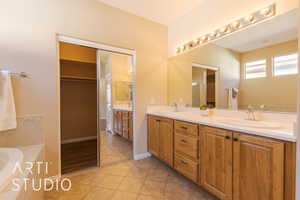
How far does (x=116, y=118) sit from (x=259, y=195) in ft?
8.31

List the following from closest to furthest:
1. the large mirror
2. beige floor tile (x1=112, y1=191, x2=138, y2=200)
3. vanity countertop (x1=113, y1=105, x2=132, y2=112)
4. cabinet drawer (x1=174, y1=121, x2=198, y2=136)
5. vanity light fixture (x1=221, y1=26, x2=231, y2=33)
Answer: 1. the large mirror
2. beige floor tile (x1=112, y1=191, x2=138, y2=200)
3. cabinet drawer (x1=174, y1=121, x2=198, y2=136)
4. vanity light fixture (x1=221, y1=26, x2=231, y2=33)
5. vanity countertop (x1=113, y1=105, x2=132, y2=112)

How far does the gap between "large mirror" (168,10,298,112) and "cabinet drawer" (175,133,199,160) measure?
75cm

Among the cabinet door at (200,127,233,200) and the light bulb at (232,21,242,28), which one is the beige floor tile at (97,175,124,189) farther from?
the light bulb at (232,21,242,28)

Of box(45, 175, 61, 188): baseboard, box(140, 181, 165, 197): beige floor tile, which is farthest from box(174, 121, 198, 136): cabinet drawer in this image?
box(45, 175, 61, 188): baseboard

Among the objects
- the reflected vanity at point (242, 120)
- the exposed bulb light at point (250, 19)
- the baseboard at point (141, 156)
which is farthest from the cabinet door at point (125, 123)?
the exposed bulb light at point (250, 19)

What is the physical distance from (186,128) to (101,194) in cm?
133

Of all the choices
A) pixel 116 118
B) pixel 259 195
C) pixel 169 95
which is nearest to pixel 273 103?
pixel 259 195

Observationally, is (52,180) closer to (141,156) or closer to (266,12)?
(141,156)

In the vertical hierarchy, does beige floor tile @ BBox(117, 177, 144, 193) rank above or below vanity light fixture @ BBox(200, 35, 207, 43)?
below

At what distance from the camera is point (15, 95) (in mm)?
1609

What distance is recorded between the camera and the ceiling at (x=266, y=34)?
1.38m

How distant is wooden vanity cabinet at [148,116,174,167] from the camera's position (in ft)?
6.79

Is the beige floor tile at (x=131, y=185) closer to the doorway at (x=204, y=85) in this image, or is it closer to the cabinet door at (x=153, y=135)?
the cabinet door at (x=153, y=135)

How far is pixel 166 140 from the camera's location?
2154mm
